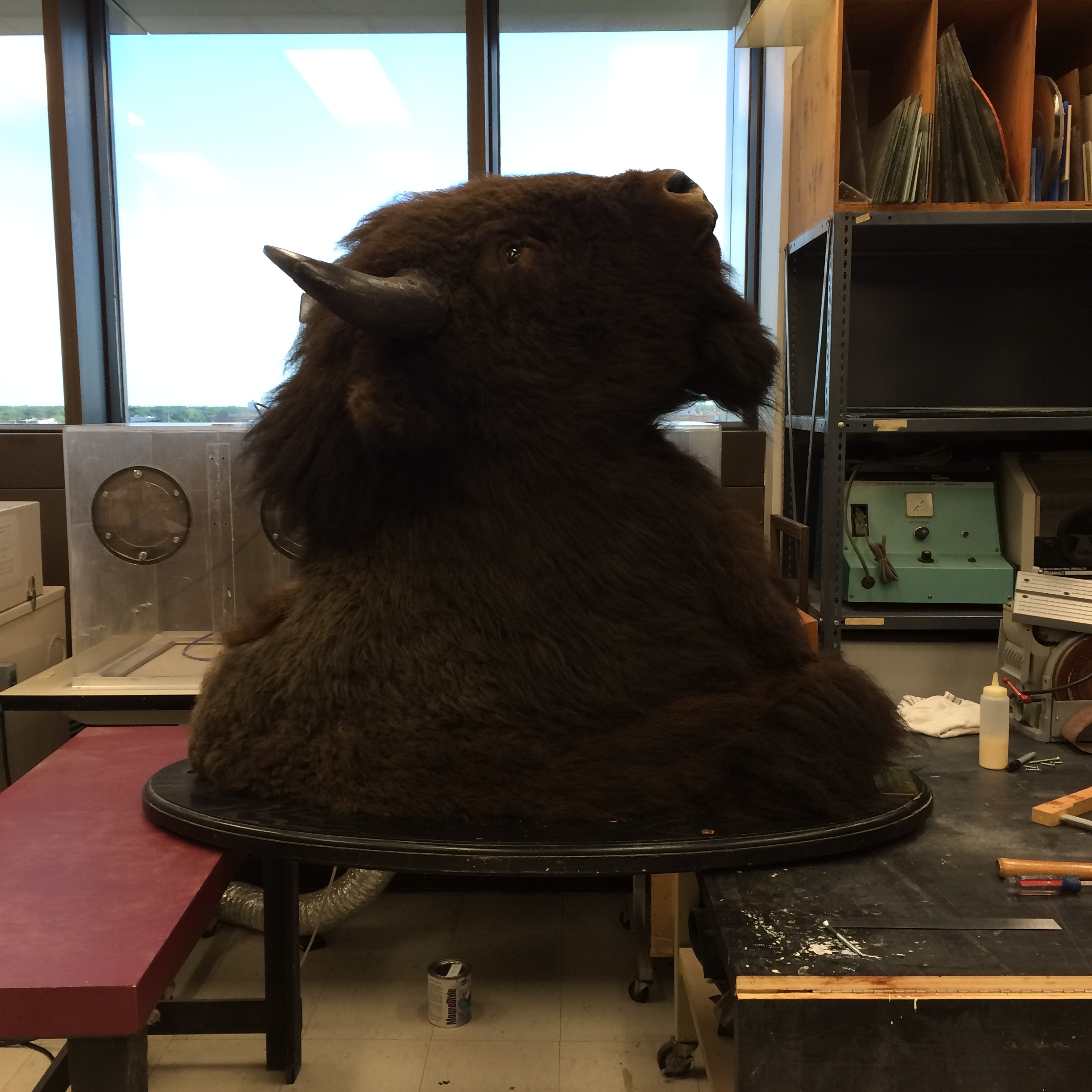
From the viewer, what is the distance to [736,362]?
1.02m

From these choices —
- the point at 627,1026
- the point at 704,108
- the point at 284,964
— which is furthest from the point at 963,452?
the point at 284,964

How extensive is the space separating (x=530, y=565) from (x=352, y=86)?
209 centimetres

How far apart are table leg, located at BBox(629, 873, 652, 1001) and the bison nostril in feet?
4.27

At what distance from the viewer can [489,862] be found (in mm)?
886

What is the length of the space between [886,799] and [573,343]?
24.4 inches

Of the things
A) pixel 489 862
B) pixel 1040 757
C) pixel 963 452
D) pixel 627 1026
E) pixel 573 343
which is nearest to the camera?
pixel 489 862

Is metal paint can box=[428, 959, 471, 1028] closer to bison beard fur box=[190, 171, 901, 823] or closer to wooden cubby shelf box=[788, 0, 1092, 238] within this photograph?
bison beard fur box=[190, 171, 901, 823]

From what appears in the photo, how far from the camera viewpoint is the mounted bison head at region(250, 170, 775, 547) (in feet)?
3.15

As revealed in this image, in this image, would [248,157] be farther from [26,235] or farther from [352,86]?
[26,235]

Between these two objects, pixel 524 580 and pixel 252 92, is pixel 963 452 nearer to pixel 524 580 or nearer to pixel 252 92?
pixel 524 580

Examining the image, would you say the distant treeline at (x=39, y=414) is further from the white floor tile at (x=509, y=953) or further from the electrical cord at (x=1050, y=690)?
the electrical cord at (x=1050, y=690)

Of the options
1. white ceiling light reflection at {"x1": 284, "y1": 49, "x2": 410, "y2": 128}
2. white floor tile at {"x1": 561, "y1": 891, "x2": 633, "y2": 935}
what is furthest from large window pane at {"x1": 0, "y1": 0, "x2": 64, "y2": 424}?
white floor tile at {"x1": 561, "y1": 891, "x2": 633, "y2": 935}

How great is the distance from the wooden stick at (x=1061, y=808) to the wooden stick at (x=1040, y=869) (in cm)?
15

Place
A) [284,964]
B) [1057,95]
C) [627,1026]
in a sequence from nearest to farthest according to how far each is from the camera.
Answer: [284,964]
[627,1026]
[1057,95]
